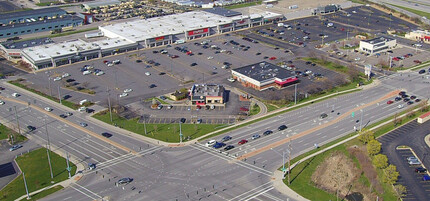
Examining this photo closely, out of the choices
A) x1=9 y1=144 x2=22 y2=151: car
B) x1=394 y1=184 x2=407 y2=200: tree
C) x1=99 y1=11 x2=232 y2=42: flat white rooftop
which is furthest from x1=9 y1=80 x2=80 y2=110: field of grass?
x1=394 y1=184 x2=407 y2=200: tree

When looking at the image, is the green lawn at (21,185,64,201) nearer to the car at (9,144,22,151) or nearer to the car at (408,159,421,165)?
the car at (9,144,22,151)

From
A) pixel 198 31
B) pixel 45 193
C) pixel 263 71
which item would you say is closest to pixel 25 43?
pixel 198 31

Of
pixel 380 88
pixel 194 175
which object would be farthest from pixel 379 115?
pixel 194 175

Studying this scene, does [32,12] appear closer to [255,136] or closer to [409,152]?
[255,136]

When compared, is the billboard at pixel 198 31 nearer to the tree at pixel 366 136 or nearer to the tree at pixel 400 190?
the tree at pixel 366 136

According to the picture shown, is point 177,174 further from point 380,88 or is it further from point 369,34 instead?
point 369,34

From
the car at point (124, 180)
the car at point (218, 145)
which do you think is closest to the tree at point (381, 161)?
the car at point (218, 145)
